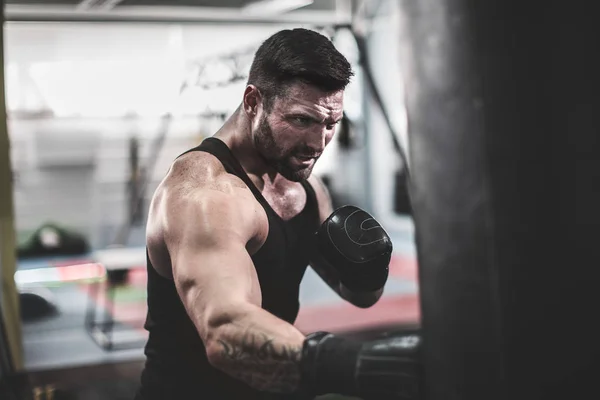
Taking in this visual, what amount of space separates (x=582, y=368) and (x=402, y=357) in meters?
0.26

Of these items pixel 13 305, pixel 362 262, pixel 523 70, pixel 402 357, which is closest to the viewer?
pixel 523 70

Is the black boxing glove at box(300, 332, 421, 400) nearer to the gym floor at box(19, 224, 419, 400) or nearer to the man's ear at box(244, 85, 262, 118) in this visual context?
the man's ear at box(244, 85, 262, 118)

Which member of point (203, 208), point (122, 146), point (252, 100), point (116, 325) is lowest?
point (116, 325)

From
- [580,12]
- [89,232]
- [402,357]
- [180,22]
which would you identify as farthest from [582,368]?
[89,232]

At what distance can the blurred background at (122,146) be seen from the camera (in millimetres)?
4211

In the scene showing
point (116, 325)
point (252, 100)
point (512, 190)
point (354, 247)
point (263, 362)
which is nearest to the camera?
point (512, 190)

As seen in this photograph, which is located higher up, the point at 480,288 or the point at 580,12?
the point at 580,12

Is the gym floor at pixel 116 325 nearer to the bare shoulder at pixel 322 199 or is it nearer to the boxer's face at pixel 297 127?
the bare shoulder at pixel 322 199

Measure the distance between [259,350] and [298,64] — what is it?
0.69 meters

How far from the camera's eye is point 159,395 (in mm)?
1677

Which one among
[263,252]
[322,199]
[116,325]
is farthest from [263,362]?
[116,325]

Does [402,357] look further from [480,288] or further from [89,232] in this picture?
[89,232]

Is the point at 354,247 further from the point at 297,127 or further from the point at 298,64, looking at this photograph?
the point at 298,64

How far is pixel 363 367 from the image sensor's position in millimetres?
1083
